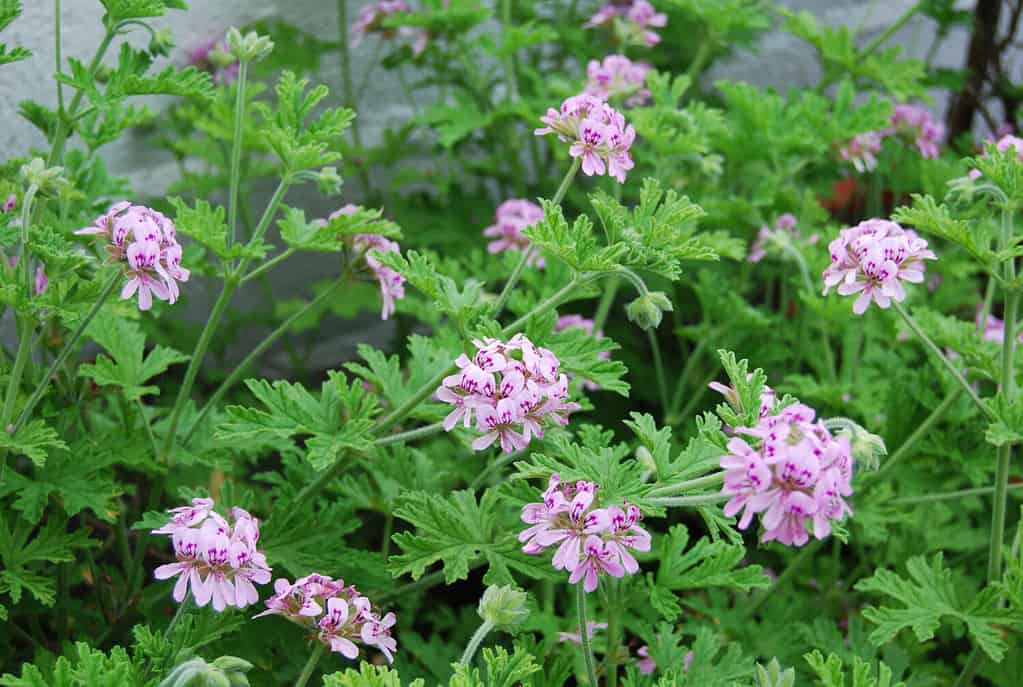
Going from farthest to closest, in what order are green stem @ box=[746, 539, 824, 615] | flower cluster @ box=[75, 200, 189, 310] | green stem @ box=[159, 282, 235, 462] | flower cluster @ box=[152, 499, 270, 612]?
green stem @ box=[746, 539, 824, 615], green stem @ box=[159, 282, 235, 462], flower cluster @ box=[75, 200, 189, 310], flower cluster @ box=[152, 499, 270, 612]

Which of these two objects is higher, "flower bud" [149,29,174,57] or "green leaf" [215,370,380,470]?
"flower bud" [149,29,174,57]

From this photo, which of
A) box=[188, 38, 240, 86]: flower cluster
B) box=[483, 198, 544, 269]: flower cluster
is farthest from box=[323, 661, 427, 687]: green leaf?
box=[188, 38, 240, 86]: flower cluster

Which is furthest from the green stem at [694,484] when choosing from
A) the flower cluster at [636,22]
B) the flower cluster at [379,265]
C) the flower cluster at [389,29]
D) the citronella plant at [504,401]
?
the flower cluster at [389,29]

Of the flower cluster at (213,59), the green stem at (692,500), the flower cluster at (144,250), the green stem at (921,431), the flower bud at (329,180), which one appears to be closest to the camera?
the green stem at (692,500)

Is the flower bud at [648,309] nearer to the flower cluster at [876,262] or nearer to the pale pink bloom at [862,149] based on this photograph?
the flower cluster at [876,262]

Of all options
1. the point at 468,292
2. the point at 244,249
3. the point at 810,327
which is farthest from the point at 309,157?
the point at 810,327

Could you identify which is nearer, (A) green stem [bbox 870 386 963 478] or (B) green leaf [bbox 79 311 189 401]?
(B) green leaf [bbox 79 311 189 401]

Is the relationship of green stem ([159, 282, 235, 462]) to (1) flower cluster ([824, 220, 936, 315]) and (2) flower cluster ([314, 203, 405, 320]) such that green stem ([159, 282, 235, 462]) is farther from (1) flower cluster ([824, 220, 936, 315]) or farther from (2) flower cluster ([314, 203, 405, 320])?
(1) flower cluster ([824, 220, 936, 315])
